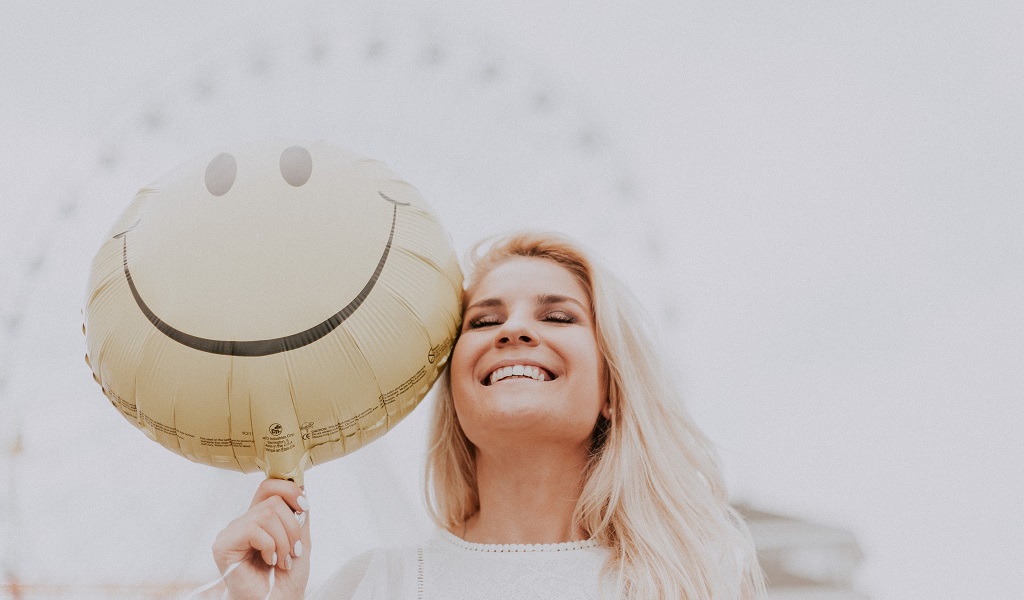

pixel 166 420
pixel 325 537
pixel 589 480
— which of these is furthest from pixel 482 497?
pixel 325 537

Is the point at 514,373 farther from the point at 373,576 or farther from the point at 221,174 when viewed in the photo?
the point at 221,174

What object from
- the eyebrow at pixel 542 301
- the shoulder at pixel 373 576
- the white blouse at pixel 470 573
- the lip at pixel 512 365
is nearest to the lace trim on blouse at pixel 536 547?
the white blouse at pixel 470 573

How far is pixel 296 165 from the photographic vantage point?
2.02 metres

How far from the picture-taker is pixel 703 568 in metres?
2.24

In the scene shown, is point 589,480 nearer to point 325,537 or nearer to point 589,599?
point 589,599

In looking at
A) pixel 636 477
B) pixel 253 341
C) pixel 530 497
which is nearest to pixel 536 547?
pixel 530 497

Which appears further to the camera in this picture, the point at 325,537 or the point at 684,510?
the point at 325,537

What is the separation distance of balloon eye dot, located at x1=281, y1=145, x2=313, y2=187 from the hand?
695 millimetres

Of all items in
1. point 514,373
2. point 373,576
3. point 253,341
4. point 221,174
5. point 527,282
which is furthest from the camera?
point 527,282

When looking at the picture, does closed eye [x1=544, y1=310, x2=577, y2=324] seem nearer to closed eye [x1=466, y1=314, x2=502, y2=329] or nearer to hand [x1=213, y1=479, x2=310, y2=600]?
closed eye [x1=466, y1=314, x2=502, y2=329]

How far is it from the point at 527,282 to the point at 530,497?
24.1 inches

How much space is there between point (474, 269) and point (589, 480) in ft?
2.52

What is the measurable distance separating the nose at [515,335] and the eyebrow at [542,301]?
0.31 ft

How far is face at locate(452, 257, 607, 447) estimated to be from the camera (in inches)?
88.5
